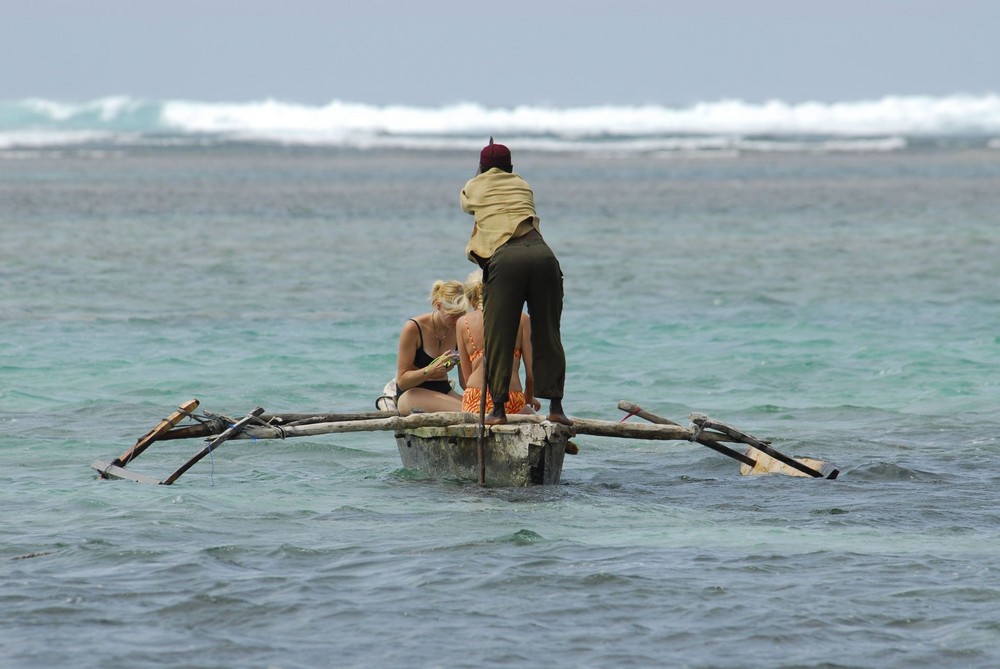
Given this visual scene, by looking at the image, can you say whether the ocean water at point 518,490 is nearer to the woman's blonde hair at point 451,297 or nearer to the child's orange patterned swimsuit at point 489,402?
the child's orange patterned swimsuit at point 489,402

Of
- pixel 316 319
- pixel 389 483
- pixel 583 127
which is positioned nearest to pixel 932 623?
pixel 389 483

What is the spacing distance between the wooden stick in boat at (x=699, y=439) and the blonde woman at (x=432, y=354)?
3.88 ft

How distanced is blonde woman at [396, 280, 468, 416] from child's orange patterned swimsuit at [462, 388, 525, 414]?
41 centimetres

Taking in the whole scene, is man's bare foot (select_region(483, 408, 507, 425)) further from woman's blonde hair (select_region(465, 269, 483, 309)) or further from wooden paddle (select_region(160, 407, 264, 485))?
wooden paddle (select_region(160, 407, 264, 485))

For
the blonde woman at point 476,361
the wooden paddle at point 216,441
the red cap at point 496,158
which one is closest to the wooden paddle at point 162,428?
the wooden paddle at point 216,441

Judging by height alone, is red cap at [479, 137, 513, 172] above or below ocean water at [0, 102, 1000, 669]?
above

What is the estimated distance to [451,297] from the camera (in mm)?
10406

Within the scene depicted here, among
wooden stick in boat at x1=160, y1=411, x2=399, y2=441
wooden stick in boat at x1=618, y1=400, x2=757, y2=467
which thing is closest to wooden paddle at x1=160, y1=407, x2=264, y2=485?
wooden stick in boat at x1=160, y1=411, x2=399, y2=441

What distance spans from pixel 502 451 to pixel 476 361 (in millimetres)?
732

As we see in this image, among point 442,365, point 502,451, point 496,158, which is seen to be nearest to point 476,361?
point 442,365

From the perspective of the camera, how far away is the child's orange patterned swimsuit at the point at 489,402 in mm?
9852

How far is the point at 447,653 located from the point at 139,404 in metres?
7.41

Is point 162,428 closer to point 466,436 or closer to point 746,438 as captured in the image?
point 466,436

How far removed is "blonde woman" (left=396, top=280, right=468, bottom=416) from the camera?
10.4 meters
